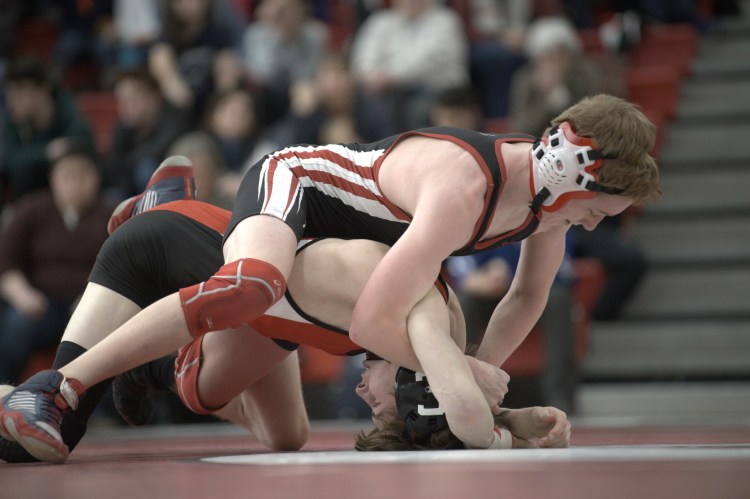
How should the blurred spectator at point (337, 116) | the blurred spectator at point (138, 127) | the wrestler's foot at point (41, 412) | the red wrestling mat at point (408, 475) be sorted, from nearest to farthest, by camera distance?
the red wrestling mat at point (408, 475), the wrestler's foot at point (41, 412), the blurred spectator at point (337, 116), the blurred spectator at point (138, 127)

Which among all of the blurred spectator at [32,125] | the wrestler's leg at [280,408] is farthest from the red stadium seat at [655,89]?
the wrestler's leg at [280,408]

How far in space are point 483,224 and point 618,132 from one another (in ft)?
1.20

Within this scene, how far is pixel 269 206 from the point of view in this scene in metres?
2.73

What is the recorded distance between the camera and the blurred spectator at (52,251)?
546cm

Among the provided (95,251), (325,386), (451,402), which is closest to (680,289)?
(325,386)

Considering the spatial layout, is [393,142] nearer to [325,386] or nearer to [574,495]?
[574,495]

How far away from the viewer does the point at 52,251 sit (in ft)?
18.4

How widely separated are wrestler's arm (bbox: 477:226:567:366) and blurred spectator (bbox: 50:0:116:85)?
5.57 m

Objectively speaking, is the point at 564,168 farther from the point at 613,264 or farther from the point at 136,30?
the point at 136,30

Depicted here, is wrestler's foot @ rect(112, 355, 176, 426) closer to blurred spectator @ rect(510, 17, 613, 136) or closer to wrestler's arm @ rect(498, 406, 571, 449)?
wrestler's arm @ rect(498, 406, 571, 449)

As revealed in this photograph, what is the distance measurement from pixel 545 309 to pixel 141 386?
2.39 metres

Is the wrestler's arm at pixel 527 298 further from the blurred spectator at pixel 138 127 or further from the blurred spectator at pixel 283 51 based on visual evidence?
the blurred spectator at pixel 283 51

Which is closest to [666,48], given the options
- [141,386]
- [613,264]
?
[613,264]

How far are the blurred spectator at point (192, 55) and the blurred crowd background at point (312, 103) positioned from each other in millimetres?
13
